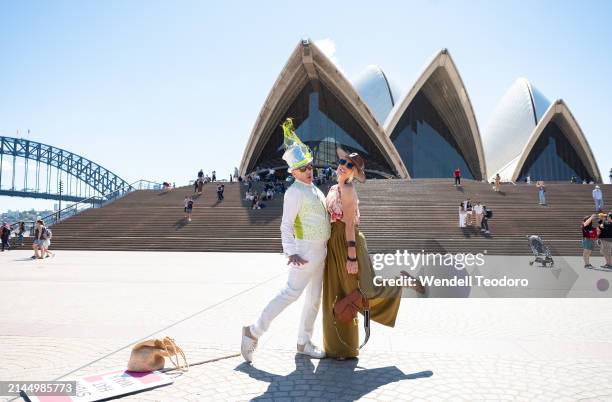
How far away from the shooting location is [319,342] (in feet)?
11.7

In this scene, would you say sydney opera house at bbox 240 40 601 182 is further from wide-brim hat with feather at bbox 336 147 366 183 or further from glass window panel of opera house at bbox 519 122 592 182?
wide-brim hat with feather at bbox 336 147 366 183

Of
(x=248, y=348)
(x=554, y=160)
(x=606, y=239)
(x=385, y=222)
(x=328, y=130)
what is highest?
(x=328, y=130)

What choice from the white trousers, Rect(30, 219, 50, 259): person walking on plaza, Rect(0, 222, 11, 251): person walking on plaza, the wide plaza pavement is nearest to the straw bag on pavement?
the wide plaza pavement

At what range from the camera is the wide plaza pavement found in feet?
8.13

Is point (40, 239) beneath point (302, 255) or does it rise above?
beneath

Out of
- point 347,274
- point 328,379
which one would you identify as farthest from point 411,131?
point 328,379

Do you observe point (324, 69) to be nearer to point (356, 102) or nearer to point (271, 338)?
point (356, 102)

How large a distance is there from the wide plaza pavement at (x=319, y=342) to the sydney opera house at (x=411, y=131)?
99.3 feet

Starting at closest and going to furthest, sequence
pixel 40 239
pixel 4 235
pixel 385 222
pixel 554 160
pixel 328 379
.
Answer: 1. pixel 328 379
2. pixel 40 239
3. pixel 4 235
4. pixel 385 222
5. pixel 554 160

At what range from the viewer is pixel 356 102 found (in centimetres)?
3447

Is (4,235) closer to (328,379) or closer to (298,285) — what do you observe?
(298,285)

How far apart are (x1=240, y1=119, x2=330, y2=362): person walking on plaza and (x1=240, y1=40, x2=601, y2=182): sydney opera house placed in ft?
105

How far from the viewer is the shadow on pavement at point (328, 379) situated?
2.41 metres

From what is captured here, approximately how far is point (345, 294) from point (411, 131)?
122ft
